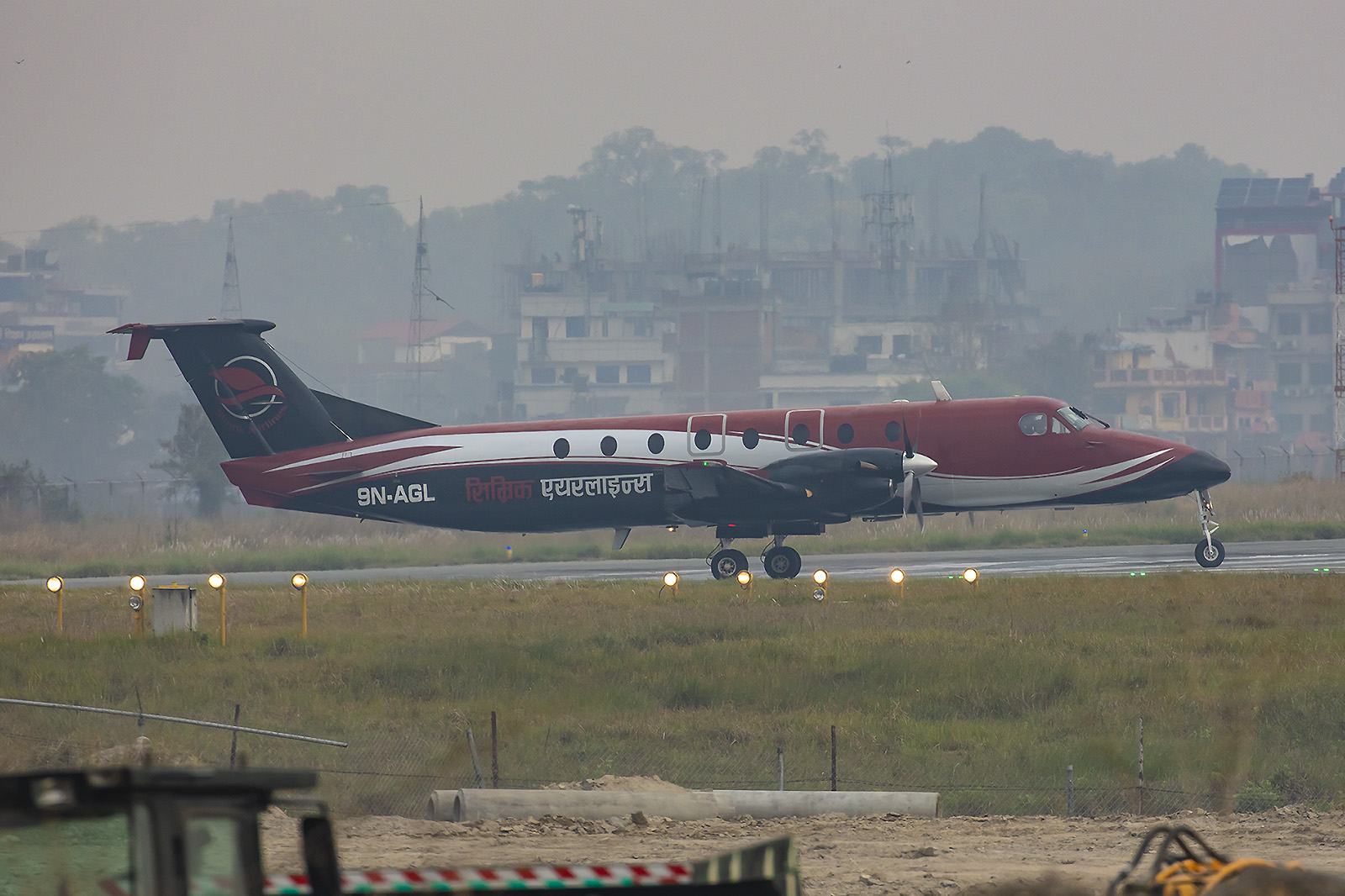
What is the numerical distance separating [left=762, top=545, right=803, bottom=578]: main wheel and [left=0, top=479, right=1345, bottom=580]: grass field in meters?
11.3

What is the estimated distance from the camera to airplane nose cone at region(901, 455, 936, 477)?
32.1 m

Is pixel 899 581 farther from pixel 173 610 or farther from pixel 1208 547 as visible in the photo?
pixel 173 610

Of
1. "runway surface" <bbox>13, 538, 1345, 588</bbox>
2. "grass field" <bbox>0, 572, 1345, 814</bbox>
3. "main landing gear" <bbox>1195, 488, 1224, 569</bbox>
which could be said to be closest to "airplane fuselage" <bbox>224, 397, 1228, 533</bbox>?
"main landing gear" <bbox>1195, 488, 1224, 569</bbox>

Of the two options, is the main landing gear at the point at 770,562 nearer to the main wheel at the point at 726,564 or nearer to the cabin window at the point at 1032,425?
the main wheel at the point at 726,564

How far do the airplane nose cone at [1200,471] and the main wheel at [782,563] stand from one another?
9.07 meters

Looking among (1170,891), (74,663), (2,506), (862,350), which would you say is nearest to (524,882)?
(1170,891)

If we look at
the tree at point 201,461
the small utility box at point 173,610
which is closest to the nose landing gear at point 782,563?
the small utility box at point 173,610

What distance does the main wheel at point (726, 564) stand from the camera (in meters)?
34.2

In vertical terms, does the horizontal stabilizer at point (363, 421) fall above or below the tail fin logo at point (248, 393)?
below

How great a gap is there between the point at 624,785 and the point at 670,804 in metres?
1.30

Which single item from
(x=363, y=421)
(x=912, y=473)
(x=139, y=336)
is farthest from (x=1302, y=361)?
(x=139, y=336)

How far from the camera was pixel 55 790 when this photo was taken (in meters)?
5.02

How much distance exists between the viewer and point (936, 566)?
127 feet

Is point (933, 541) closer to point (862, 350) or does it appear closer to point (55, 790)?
point (55, 790)
